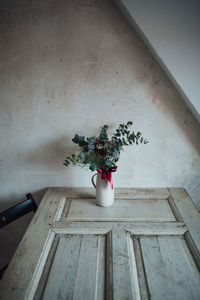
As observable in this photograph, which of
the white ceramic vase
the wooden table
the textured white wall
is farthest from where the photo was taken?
the white ceramic vase

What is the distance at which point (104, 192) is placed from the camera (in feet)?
4.89

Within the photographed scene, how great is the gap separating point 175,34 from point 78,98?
75 centimetres

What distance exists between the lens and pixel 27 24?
150cm

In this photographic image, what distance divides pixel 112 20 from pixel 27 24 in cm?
58

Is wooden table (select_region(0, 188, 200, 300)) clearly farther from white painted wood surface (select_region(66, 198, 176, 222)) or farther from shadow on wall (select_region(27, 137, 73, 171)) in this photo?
shadow on wall (select_region(27, 137, 73, 171))

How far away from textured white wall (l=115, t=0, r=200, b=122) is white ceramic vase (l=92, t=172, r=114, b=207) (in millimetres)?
779

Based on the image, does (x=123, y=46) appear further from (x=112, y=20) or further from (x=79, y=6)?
(x=79, y=6)

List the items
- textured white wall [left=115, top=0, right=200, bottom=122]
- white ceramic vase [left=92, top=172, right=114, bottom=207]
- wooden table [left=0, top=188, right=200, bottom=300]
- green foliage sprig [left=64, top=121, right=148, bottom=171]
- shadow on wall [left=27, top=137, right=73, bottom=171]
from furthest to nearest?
shadow on wall [left=27, top=137, right=73, bottom=171]
white ceramic vase [left=92, top=172, right=114, bottom=207]
green foliage sprig [left=64, top=121, right=148, bottom=171]
textured white wall [left=115, top=0, right=200, bottom=122]
wooden table [left=0, top=188, right=200, bottom=300]

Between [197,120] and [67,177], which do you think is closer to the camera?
[197,120]

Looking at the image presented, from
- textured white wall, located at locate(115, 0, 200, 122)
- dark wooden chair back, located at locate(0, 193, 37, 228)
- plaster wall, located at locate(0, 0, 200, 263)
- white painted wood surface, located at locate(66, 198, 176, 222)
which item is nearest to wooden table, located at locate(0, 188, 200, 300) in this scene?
white painted wood surface, located at locate(66, 198, 176, 222)

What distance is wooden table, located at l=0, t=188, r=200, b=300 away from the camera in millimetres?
928

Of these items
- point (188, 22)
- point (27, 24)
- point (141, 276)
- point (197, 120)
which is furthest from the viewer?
point (197, 120)

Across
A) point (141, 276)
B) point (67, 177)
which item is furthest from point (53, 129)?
point (141, 276)

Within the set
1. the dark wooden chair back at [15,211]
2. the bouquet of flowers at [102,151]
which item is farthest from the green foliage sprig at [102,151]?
the dark wooden chair back at [15,211]
